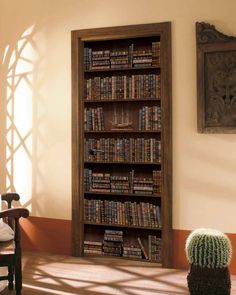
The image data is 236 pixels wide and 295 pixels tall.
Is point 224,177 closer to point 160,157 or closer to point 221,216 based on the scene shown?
point 221,216

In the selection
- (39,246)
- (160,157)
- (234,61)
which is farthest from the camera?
(39,246)

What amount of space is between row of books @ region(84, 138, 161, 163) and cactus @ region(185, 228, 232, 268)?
1362 millimetres

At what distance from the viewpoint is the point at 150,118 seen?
393 centimetres

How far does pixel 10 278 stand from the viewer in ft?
10.4

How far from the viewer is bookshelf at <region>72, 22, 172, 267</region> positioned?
3.90m

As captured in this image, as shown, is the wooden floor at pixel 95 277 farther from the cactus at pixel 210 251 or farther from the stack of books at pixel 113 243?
the cactus at pixel 210 251

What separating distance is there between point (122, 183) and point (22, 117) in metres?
1.30

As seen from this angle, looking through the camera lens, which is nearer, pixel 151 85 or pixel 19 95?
pixel 151 85

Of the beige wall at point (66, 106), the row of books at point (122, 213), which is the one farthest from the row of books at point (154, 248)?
the beige wall at point (66, 106)

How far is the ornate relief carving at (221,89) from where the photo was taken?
3.54m

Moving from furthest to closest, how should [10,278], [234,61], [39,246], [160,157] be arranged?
[39,246], [160,157], [234,61], [10,278]

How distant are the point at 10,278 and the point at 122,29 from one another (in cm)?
247

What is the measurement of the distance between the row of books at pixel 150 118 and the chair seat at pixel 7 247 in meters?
→ 1.67

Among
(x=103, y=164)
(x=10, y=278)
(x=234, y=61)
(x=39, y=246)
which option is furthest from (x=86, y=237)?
(x=234, y=61)
